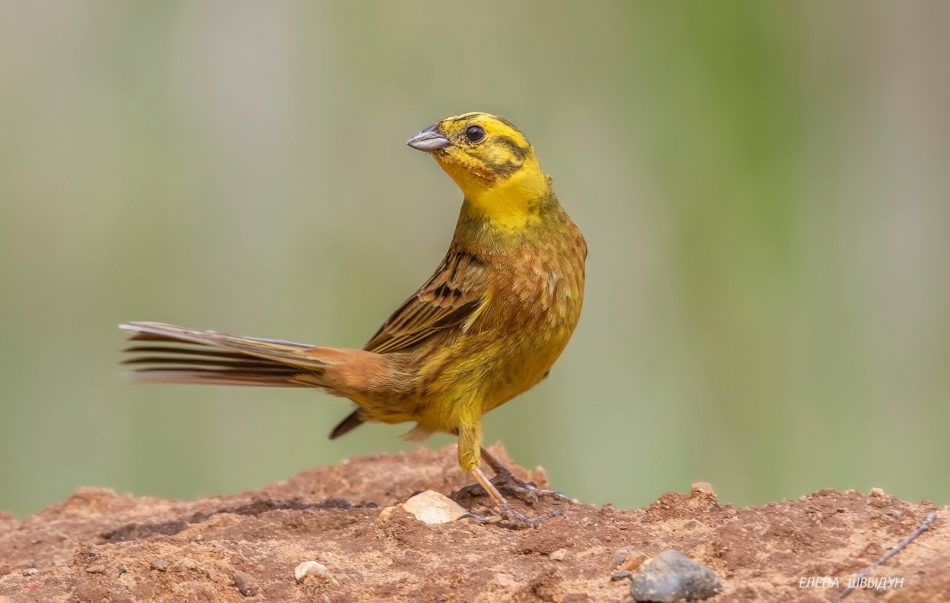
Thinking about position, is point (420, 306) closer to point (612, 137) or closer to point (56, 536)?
point (56, 536)

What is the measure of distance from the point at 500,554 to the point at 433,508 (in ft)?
2.10

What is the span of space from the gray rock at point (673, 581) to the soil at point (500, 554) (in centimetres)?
6

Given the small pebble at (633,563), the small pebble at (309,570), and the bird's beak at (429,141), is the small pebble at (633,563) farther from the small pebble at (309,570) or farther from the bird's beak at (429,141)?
the bird's beak at (429,141)

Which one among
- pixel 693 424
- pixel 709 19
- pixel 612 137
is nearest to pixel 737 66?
pixel 709 19

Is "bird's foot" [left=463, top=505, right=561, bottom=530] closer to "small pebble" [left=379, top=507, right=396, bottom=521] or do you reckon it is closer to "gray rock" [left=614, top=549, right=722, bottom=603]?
"small pebble" [left=379, top=507, right=396, bottom=521]

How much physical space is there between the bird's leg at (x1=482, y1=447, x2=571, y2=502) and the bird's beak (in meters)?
1.36

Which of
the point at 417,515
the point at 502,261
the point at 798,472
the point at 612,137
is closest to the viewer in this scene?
the point at 417,515

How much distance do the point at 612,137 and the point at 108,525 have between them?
4.99m

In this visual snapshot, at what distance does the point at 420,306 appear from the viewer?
217 inches

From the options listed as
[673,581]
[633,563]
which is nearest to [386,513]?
[633,563]

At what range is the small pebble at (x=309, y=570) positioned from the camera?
409 centimetres

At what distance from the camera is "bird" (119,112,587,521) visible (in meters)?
5.21

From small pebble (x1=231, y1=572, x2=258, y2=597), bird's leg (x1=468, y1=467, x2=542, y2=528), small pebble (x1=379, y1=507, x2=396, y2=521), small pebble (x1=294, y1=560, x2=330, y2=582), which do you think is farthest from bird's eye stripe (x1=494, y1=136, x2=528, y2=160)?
small pebble (x1=231, y1=572, x2=258, y2=597)

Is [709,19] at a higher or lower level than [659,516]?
higher
